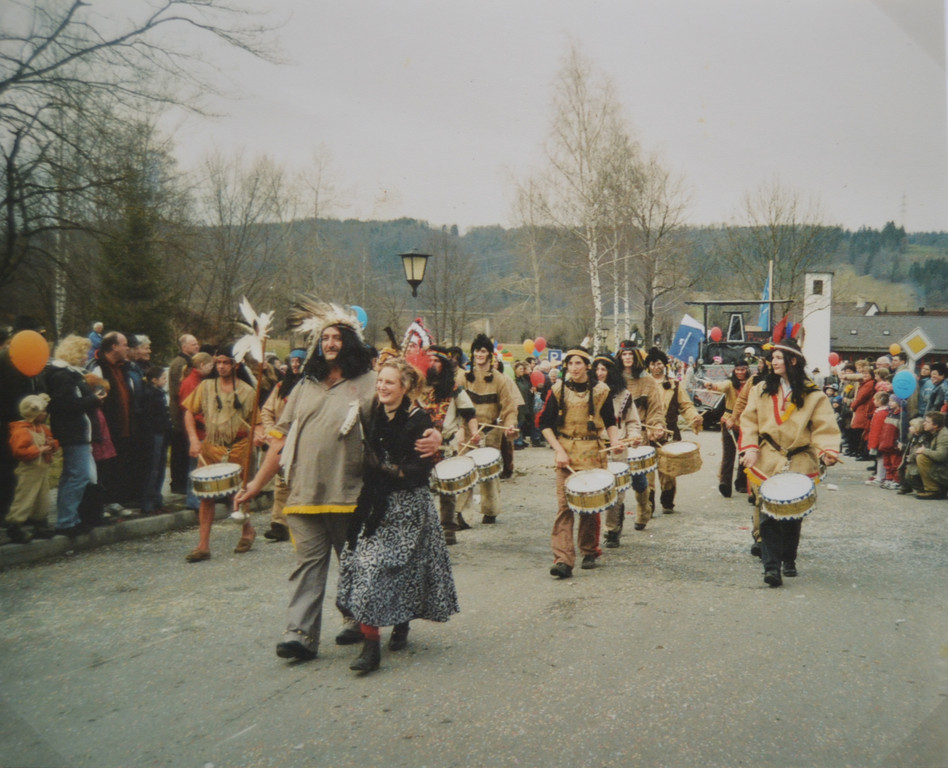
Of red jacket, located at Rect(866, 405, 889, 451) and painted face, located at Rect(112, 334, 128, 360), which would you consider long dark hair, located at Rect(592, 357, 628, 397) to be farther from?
red jacket, located at Rect(866, 405, 889, 451)

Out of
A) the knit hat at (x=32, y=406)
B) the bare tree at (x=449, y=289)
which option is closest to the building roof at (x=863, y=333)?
the bare tree at (x=449, y=289)

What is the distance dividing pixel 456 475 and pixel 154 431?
157 inches

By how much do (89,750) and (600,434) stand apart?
4561 mm

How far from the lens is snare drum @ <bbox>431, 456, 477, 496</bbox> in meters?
6.82

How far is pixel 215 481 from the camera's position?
6.59 m

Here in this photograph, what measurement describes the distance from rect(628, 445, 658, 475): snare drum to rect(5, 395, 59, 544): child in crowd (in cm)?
524

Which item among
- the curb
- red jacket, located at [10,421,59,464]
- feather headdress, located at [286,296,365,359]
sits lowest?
the curb

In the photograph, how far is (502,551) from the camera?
7684 millimetres

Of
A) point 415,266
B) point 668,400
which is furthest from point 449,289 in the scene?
point 668,400

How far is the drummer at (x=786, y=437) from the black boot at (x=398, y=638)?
2.95 m

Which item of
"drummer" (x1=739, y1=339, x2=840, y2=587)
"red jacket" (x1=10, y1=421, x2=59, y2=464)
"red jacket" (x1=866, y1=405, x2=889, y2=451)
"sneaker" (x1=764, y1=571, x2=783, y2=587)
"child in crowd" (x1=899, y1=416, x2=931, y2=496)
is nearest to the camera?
"sneaker" (x1=764, y1=571, x2=783, y2=587)

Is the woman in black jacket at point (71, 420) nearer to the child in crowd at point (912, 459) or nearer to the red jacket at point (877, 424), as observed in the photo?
the child in crowd at point (912, 459)

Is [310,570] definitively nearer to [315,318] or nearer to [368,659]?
[368,659]

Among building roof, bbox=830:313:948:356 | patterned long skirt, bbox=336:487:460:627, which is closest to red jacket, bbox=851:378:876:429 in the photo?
building roof, bbox=830:313:948:356
